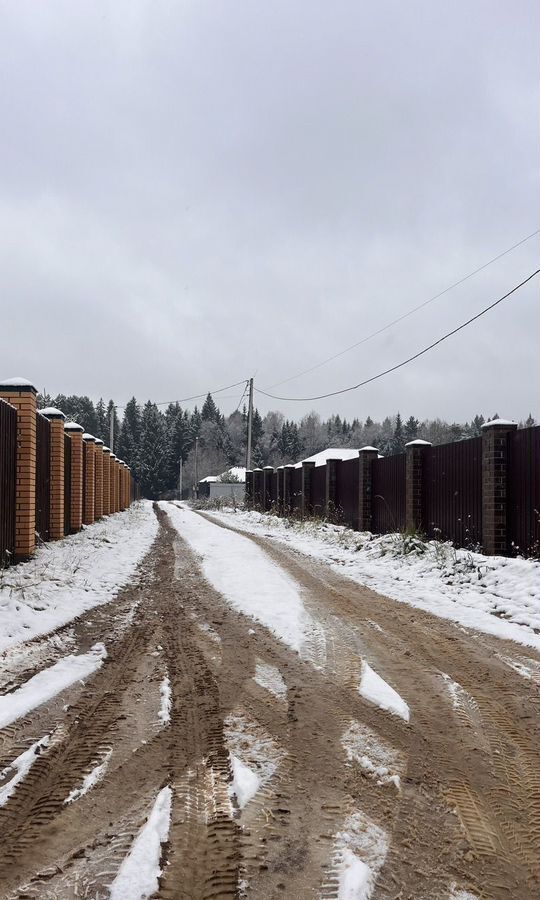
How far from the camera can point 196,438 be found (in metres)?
83.4

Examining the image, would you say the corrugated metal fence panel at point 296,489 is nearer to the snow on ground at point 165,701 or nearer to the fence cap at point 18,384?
the fence cap at point 18,384

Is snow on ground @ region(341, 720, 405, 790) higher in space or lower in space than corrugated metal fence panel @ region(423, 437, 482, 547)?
lower

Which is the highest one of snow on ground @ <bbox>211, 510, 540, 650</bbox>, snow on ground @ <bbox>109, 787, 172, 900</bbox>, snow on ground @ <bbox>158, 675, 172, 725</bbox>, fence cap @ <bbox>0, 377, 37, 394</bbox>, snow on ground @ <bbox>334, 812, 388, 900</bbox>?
fence cap @ <bbox>0, 377, 37, 394</bbox>

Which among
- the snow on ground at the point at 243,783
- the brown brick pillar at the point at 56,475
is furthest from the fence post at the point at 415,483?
the snow on ground at the point at 243,783

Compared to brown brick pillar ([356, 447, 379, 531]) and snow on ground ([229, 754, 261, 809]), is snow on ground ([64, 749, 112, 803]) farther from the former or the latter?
brown brick pillar ([356, 447, 379, 531])

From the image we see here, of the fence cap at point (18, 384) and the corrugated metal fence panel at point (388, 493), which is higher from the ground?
the fence cap at point (18, 384)

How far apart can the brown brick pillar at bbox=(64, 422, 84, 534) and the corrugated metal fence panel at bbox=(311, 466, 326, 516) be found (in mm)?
8137

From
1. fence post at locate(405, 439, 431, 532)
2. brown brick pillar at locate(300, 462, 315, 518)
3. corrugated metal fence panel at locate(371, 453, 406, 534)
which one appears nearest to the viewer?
fence post at locate(405, 439, 431, 532)

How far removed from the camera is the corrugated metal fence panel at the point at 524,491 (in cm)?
747

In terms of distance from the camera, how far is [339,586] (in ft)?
24.0

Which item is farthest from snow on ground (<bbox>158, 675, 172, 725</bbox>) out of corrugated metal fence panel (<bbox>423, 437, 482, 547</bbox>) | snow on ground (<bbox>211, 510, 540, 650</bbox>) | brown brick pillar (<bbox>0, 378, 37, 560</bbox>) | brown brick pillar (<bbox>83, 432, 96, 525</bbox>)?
brown brick pillar (<bbox>83, 432, 96, 525</bbox>)

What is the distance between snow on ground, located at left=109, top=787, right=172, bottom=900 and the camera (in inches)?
63.1

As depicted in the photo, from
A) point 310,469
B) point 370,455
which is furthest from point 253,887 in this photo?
point 310,469

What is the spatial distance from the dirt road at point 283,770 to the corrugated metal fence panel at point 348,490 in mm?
10155
